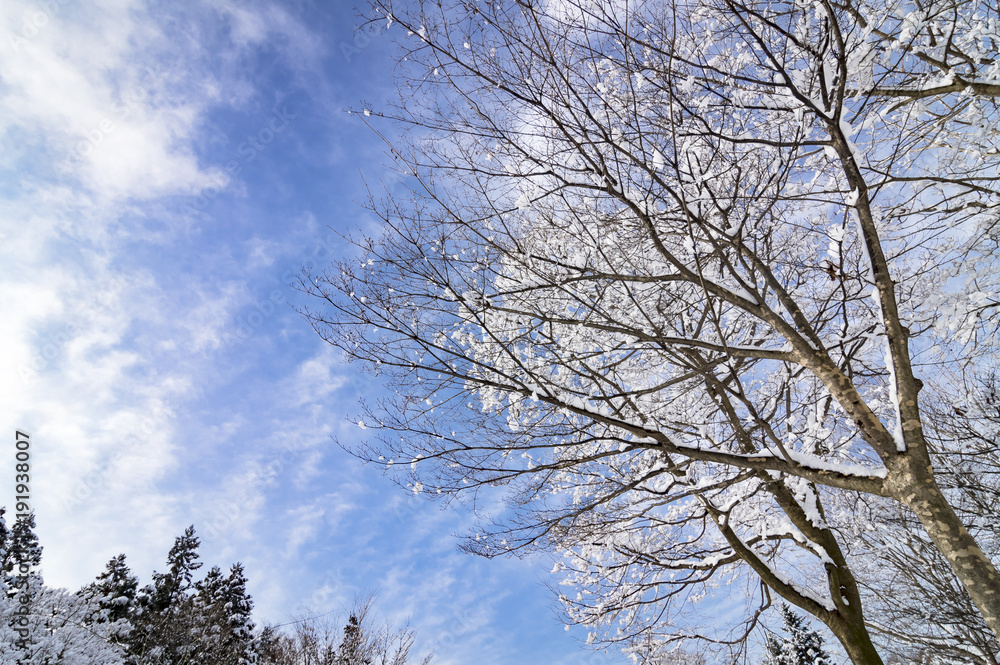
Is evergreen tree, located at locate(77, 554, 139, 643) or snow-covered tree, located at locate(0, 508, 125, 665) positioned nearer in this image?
snow-covered tree, located at locate(0, 508, 125, 665)

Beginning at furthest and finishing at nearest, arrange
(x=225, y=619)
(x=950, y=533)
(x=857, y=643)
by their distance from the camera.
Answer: (x=225, y=619) → (x=857, y=643) → (x=950, y=533)

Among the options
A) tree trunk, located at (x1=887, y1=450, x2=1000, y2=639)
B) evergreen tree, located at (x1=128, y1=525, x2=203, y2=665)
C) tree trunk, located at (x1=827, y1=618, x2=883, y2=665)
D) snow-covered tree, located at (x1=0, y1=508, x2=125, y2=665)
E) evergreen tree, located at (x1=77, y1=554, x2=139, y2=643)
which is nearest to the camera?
tree trunk, located at (x1=887, y1=450, x2=1000, y2=639)

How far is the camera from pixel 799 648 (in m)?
20.8

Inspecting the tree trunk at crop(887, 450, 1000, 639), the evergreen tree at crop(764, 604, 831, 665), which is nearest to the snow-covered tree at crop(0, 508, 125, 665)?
the tree trunk at crop(887, 450, 1000, 639)

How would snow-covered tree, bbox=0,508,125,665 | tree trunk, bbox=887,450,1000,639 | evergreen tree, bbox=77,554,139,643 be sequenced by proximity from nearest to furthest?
1. tree trunk, bbox=887,450,1000,639
2. snow-covered tree, bbox=0,508,125,665
3. evergreen tree, bbox=77,554,139,643

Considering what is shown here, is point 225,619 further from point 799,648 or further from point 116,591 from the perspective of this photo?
point 799,648

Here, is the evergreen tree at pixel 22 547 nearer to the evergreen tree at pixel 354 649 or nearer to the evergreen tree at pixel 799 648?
the evergreen tree at pixel 354 649

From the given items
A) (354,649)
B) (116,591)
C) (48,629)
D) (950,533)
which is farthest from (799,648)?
(116,591)

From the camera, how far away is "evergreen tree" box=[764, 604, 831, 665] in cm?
2045

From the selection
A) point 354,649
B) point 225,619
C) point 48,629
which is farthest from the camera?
point 225,619

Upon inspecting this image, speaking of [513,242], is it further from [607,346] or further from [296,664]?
[296,664]

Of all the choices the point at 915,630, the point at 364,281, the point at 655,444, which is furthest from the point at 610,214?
the point at 915,630

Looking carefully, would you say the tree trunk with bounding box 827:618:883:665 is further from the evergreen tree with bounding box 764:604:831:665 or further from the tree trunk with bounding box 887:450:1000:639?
the evergreen tree with bounding box 764:604:831:665

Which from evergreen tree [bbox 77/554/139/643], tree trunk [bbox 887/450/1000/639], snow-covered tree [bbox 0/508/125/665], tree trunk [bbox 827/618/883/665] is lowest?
tree trunk [bbox 827/618/883/665]
